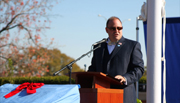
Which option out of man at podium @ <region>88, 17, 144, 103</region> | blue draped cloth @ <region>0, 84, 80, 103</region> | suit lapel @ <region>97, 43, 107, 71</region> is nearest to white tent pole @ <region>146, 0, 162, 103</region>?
man at podium @ <region>88, 17, 144, 103</region>

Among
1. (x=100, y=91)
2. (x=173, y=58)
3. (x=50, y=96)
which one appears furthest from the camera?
(x=173, y=58)

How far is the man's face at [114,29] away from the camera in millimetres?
3738

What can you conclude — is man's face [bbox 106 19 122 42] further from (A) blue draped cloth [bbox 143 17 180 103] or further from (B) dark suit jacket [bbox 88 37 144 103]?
(A) blue draped cloth [bbox 143 17 180 103]

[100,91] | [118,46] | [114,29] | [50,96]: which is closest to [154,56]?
[118,46]

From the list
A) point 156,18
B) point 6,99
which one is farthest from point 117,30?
point 6,99

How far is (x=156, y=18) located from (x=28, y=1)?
19.2 meters

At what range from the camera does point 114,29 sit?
376 centimetres

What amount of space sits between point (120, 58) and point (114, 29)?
357mm

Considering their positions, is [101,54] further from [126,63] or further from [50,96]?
[50,96]

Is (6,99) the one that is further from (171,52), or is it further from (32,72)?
(32,72)

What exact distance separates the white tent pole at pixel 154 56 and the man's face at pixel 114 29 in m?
0.36

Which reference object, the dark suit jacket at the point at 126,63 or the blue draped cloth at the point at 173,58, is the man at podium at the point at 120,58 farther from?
the blue draped cloth at the point at 173,58

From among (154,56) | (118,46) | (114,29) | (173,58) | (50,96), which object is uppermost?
(114,29)

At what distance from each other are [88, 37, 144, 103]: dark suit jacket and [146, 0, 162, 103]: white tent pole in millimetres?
119
